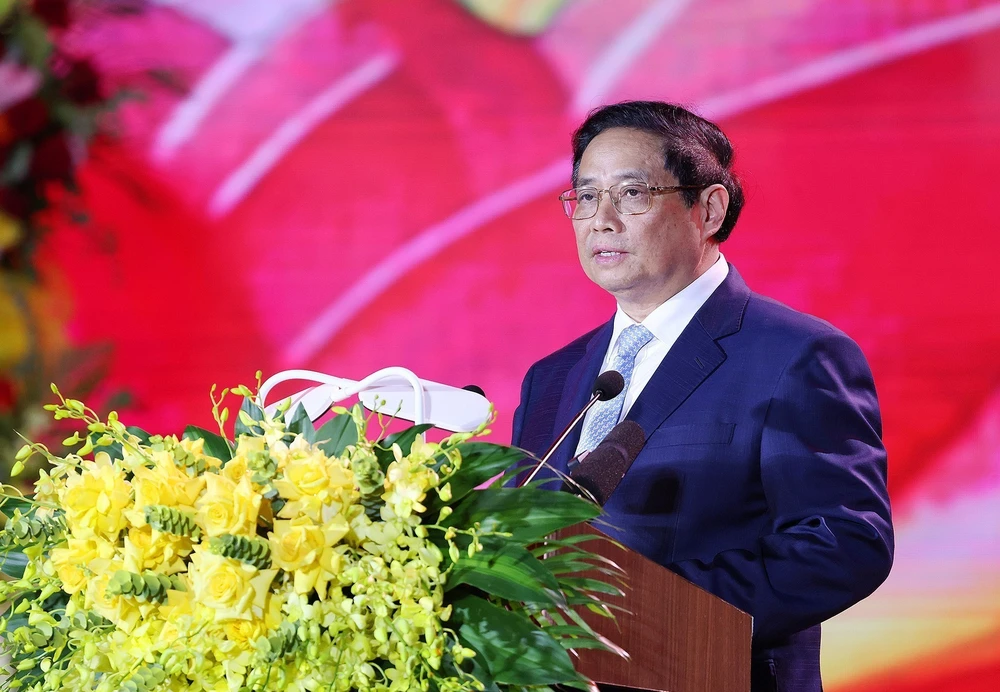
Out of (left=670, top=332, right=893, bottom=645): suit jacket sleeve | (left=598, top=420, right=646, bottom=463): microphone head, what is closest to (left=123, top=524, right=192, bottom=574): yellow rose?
(left=598, top=420, right=646, bottom=463): microphone head

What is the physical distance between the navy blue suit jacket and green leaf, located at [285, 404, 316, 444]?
74 centimetres

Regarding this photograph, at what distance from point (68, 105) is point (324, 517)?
2306 mm

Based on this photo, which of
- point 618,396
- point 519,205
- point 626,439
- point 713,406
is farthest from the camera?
point 519,205

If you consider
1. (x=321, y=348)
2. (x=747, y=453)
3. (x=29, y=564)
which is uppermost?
(x=321, y=348)

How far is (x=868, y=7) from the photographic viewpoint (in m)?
2.98

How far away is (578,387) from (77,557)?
1.27 metres

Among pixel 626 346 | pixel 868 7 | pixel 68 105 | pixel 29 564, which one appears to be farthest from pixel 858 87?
pixel 29 564

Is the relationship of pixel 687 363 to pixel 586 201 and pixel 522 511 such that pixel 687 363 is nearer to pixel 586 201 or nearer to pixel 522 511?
pixel 586 201

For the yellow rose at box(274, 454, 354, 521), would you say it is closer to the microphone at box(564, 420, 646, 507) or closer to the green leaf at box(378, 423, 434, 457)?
the green leaf at box(378, 423, 434, 457)

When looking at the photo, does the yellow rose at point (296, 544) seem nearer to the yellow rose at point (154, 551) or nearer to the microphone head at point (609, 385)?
the yellow rose at point (154, 551)

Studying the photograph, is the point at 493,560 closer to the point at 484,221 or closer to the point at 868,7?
the point at 484,221

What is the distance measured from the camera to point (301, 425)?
3.76 ft

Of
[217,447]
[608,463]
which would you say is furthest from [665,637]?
[217,447]

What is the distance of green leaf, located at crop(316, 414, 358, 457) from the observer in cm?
107
